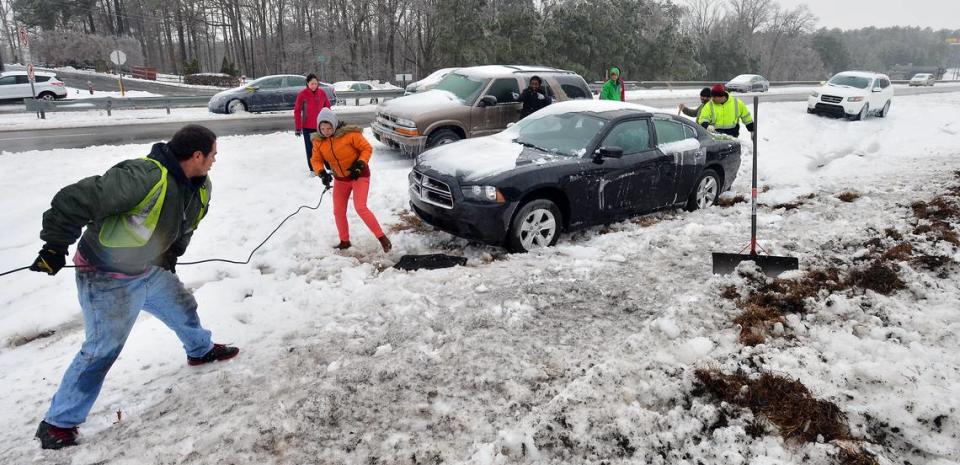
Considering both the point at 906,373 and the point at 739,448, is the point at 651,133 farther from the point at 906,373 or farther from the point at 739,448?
the point at 739,448

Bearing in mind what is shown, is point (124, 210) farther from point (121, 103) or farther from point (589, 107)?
point (121, 103)

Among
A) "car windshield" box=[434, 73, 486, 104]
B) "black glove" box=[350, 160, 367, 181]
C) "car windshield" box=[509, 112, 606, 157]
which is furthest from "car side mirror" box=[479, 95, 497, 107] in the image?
"black glove" box=[350, 160, 367, 181]

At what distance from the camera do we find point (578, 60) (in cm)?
4444

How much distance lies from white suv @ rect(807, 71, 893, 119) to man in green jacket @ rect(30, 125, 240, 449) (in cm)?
2012

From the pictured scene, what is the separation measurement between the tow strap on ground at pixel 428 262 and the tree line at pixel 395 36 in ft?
110

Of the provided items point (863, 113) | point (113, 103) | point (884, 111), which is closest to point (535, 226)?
point (863, 113)

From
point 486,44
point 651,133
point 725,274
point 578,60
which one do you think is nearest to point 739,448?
point 725,274

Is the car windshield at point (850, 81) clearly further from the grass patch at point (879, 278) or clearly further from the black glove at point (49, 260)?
the black glove at point (49, 260)

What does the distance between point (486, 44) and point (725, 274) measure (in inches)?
1524

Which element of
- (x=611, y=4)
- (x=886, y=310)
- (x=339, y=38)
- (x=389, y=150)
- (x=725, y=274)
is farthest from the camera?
(x=339, y=38)

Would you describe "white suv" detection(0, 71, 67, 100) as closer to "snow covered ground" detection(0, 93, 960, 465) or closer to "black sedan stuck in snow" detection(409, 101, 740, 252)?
"snow covered ground" detection(0, 93, 960, 465)

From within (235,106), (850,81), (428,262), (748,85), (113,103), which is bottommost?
(428,262)

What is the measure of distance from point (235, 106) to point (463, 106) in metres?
12.3

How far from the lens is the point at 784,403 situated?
3170 mm
